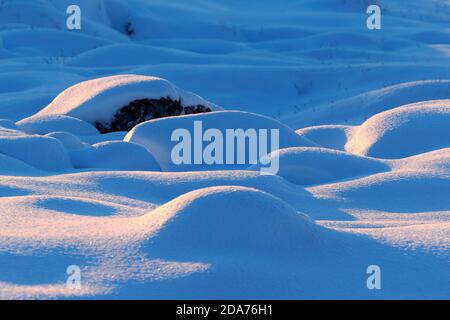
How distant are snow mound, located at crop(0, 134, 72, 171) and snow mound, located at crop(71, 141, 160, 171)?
10 centimetres

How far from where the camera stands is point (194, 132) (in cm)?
495

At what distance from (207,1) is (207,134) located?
11.7 metres

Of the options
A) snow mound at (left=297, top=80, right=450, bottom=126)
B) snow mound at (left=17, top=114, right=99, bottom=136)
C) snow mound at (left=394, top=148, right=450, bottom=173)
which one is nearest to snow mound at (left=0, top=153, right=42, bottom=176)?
snow mound at (left=17, top=114, right=99, bottom=136)

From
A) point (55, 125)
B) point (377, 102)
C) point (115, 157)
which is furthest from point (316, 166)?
point (377, 102)

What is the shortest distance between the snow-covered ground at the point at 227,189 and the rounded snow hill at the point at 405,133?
0.4 inches

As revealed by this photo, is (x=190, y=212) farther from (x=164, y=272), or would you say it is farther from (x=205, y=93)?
(x=205, y=93)

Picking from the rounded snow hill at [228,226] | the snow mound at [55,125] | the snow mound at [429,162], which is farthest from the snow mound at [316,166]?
the snow mound at [55,125]

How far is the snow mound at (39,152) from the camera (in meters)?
4.25

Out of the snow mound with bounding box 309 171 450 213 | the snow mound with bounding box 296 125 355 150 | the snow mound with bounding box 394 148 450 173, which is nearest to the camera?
the snow mound with bounding box 309 171 450 213

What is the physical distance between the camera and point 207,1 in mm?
16312

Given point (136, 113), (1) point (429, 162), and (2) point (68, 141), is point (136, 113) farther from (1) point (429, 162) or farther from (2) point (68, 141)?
(1) point (429, 162)

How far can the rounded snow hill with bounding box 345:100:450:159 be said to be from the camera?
5.07 meters

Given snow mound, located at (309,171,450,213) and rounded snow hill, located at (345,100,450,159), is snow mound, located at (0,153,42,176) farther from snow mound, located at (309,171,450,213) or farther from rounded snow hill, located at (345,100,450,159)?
rounded snow hill, located at (345,100,450,159)

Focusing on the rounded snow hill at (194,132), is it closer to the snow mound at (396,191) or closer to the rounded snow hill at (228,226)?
the snow mound at (396,191)
